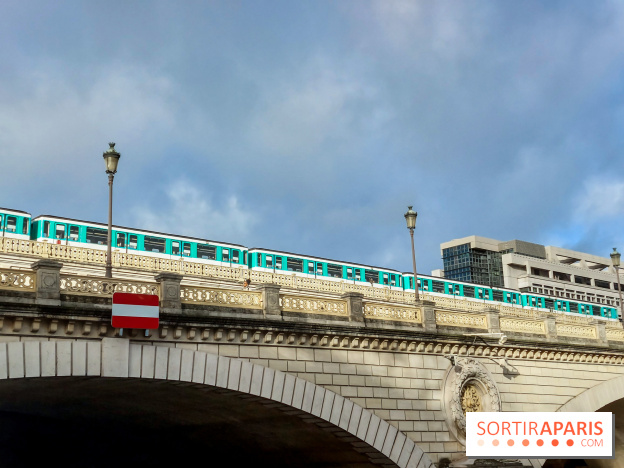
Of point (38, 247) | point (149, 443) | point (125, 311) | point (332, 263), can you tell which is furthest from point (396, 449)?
point (332, 263)

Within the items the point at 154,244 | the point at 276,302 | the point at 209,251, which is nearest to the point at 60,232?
the point at 154,244

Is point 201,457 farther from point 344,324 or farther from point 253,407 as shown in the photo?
point 344,324

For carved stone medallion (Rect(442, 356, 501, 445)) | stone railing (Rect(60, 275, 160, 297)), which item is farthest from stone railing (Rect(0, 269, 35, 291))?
carved stone medallion (Rect(442, 356, 501, 445))

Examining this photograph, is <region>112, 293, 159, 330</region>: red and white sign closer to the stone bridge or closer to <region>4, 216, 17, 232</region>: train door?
the stone bridge

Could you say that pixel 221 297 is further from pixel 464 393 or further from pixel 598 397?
pixel 598 397

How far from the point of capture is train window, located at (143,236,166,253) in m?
43.2

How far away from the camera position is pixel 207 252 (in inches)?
1838

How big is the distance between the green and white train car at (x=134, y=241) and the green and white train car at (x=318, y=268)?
144cm

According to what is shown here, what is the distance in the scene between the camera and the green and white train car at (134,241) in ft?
130

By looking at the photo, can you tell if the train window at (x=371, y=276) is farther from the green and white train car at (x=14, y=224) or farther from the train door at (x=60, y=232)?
the green and white train car at (x=14, y=224)

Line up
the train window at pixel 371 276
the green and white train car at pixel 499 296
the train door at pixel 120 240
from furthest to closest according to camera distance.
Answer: the green and white train car at pixel 499 296 → the train window at pixel 371 276 → the train door at pixel 120 240

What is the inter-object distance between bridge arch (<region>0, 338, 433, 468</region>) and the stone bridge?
0.04m

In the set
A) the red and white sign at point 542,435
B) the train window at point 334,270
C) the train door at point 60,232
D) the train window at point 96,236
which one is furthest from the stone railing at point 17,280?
the train window at point 334,270

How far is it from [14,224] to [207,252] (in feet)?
40.0
